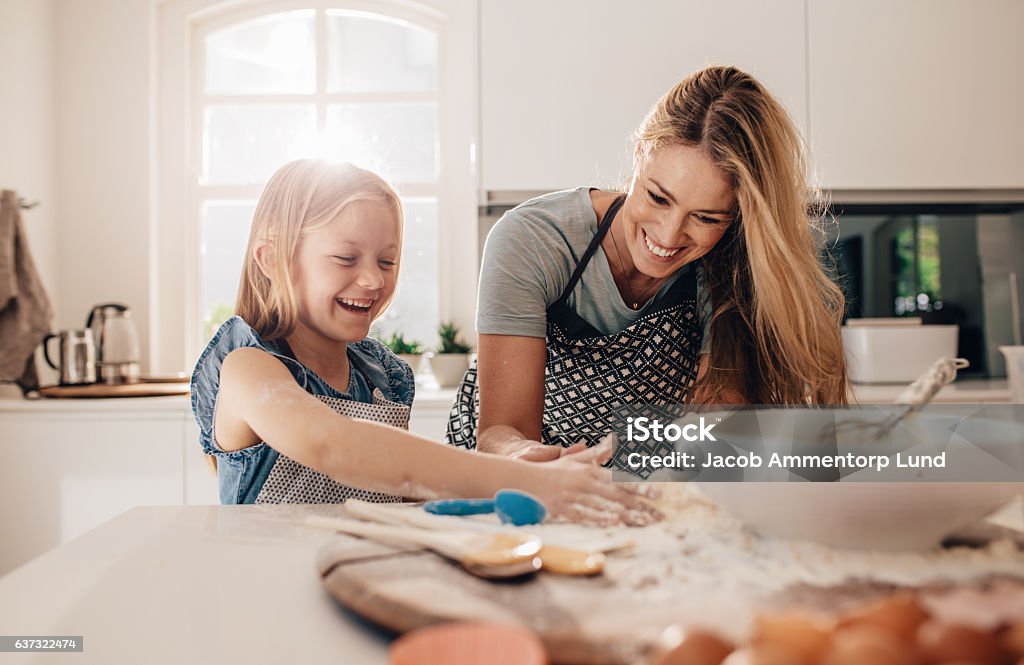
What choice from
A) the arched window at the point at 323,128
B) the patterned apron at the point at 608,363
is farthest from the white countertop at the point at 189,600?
the arched window at the point at 323,128

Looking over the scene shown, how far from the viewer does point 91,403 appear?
1.90m

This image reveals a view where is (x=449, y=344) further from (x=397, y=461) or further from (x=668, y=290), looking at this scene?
(x=397, y=461)

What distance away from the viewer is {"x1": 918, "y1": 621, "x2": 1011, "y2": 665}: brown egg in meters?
0.30

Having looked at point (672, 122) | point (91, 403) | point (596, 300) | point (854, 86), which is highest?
point (854, 86)

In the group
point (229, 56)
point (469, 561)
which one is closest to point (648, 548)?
point (469, 561)

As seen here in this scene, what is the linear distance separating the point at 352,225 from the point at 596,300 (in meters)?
0.36

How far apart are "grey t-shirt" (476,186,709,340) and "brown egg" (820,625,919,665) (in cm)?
77

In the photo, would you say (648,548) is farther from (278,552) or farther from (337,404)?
(337,404)

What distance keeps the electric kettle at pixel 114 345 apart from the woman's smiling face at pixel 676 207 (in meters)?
1.67

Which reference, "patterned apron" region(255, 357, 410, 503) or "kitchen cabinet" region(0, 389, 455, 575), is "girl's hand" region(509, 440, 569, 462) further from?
"kitchen cabinet" region(0, 389, 455, 575)

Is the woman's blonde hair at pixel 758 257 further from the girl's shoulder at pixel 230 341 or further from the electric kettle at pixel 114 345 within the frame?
the electric kettle at pixel 114 345

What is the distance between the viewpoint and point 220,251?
8.20ft

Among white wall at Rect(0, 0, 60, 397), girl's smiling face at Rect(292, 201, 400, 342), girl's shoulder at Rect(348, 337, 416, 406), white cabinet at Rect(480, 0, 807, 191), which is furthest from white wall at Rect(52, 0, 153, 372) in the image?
girl's smiling face at Rect(292, 201, 400, 342)

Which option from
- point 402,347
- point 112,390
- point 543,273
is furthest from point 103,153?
point 543,273
